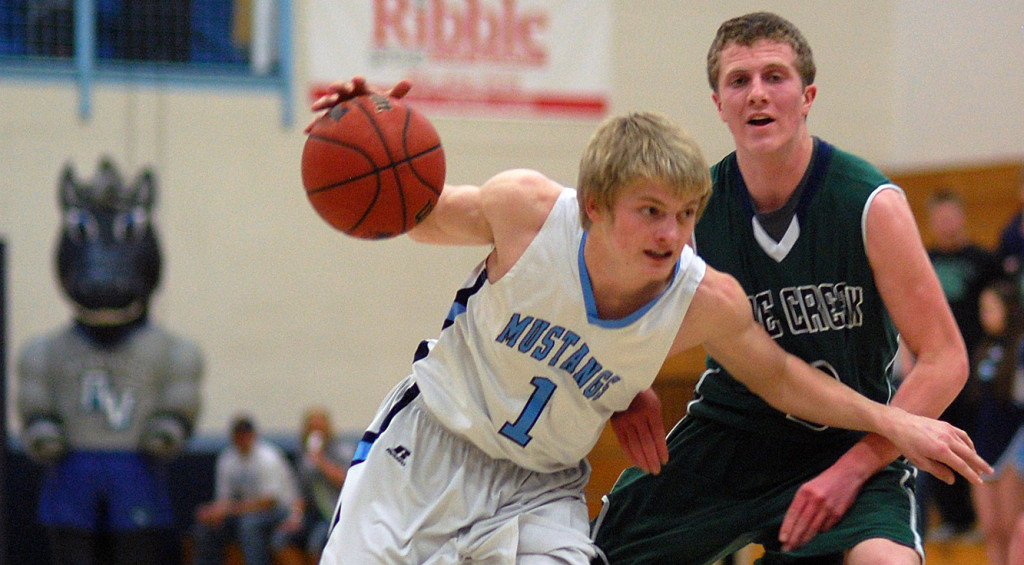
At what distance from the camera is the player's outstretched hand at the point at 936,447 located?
113 inches

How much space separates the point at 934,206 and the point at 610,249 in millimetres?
5609

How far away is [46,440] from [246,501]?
4.79 ft

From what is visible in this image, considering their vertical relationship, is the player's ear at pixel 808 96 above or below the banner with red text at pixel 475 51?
above

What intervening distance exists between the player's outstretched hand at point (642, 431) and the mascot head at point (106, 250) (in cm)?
606

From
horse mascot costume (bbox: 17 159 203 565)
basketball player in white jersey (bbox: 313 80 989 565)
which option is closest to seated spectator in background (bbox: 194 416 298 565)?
horse mascot costume (bbox: 17 159 203 565)

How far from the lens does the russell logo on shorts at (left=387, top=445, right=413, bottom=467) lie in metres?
3.10

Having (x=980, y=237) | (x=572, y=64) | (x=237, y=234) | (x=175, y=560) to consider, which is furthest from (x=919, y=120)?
(x=175, y=560)

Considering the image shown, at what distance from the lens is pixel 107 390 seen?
8.26 meters

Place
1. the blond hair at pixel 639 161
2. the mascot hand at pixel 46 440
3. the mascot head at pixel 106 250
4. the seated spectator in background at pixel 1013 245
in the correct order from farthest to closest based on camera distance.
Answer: the mascot head at pixel 106 250 → the mascot hand at pixel 46 440 → the seated spectator in background at pixel 1013 245 → the blond hair at pixel 639 161

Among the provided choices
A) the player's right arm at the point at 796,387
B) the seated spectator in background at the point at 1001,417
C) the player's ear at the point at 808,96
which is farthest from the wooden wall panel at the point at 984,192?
the player's right arm at the point at 796,387

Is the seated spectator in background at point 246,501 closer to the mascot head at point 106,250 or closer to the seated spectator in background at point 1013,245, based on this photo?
the mascot head at point 106,250

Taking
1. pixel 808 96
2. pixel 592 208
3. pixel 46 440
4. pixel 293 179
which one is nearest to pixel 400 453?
pixel 592 208

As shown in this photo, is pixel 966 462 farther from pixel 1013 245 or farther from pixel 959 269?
pixel 959 269

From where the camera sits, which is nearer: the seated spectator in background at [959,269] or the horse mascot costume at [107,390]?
the seated spectator in background at [959,269]
